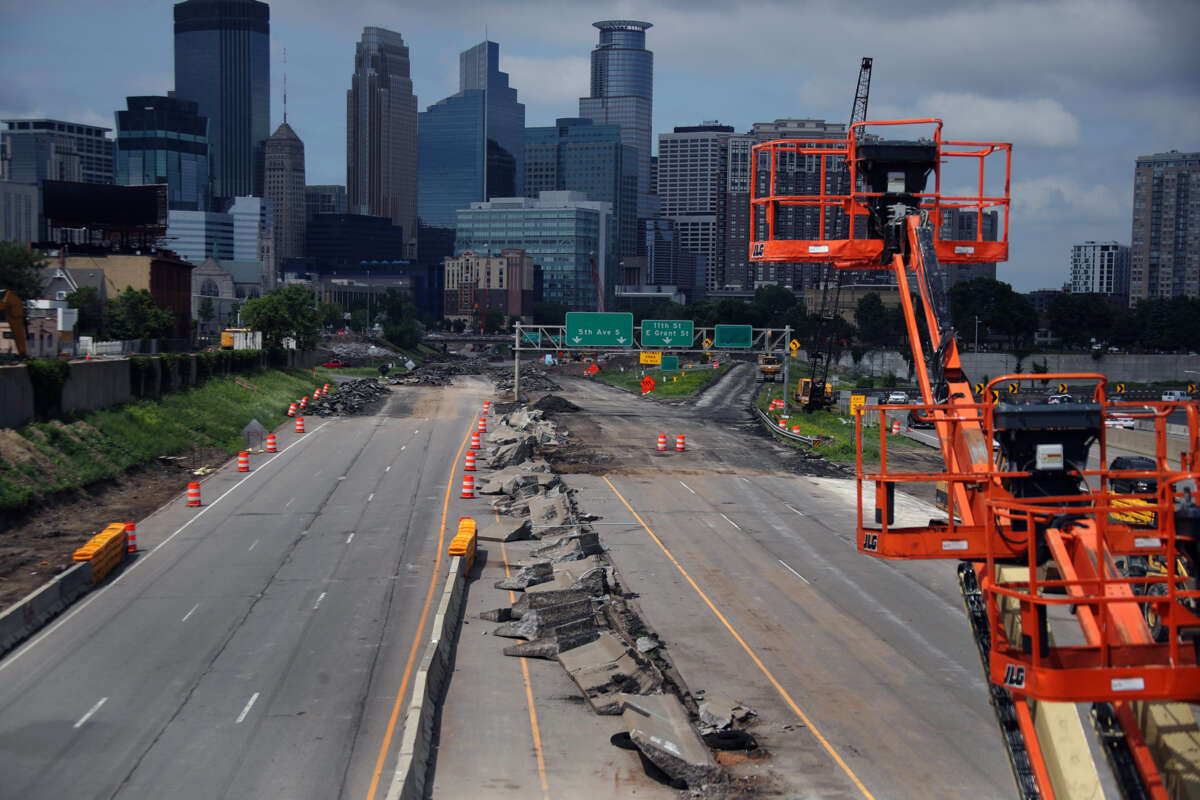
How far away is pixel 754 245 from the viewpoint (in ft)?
68.5

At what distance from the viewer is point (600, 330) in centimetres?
8888

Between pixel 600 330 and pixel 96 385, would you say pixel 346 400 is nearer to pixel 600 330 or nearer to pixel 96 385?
pixel 600 330

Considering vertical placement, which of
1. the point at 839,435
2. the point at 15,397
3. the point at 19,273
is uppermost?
the point at 19,273

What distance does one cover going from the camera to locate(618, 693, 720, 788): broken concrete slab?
18.6 meters

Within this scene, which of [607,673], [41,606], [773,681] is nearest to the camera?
[607,673]

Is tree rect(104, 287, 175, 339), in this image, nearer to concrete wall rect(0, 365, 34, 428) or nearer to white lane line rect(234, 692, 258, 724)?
concrete wall rect(0, 365, 34, 428)

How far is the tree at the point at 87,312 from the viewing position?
100250mm

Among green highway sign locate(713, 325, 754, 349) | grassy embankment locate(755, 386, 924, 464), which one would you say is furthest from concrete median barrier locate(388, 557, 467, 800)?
green highway sign locate(713, 325, 754, 349)

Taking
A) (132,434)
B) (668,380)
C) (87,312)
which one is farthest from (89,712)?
(668,380)

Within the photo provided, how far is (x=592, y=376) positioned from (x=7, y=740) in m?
141

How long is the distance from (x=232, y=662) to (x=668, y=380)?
111m

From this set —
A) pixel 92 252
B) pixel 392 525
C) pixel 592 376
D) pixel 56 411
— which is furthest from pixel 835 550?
pixel 592 376

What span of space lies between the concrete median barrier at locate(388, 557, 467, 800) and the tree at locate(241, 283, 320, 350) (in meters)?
85.9

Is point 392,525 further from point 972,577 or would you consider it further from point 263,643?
point 972,577
